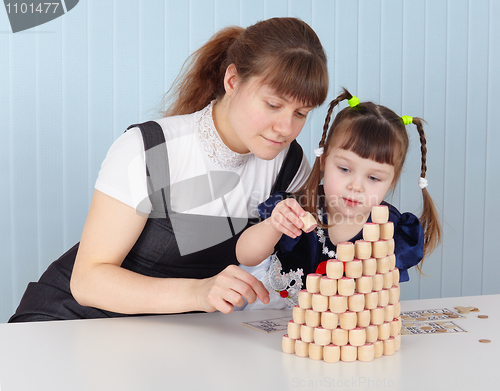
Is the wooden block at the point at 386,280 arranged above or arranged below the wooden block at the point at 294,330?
above

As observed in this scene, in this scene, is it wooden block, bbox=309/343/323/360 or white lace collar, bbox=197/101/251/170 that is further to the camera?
white lace collar, bbox=197/101/251/170

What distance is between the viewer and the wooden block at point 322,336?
0.84m

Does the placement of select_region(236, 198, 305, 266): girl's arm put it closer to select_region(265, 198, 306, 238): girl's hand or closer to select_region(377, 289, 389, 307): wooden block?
select_region(265, 198, 306, 238): girl's hand

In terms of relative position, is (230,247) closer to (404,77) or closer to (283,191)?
(283,191)

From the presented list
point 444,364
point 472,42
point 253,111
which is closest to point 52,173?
point 253,111

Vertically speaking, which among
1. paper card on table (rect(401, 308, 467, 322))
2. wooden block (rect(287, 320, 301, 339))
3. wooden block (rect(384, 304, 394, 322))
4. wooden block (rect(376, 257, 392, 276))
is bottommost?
paper card on table (rect(401, 308, 467, 322))

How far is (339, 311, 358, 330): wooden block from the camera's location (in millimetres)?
840

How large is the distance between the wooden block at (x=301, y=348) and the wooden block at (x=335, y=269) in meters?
0.13

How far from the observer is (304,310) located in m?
0.87

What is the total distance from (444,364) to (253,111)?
66 cm

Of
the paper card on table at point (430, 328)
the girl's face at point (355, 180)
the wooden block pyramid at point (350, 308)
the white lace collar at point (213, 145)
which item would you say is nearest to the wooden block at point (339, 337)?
the wooden block pyramid at point (350, 308)
